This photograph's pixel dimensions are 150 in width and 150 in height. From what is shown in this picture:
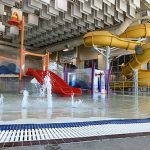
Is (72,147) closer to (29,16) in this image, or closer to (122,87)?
(29,16)

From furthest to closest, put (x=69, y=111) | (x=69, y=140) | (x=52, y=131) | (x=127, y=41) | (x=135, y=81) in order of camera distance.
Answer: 1. (x=135, y=81)
2. (x=127, y=41)
3. (x=69, y=111)
4. (x=52, y=131)
5. (x=69, y=140)

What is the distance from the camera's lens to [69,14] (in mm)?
13336

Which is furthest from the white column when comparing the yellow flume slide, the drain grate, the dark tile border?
the dark tile border

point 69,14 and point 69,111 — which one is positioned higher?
point 69,14

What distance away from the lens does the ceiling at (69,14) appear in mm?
11672

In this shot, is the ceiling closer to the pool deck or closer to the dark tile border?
the pool deck

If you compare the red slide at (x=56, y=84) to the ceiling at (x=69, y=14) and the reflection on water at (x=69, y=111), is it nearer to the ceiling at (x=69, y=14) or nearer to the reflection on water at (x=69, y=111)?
the ceiling at (x=69, y=14)

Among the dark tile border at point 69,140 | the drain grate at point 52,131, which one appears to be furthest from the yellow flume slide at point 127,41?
the dark tile border at point 69,140

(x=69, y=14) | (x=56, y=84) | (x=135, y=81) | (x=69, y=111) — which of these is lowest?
(x=69, y=111)

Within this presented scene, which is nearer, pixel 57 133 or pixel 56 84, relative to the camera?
pixel 57 133

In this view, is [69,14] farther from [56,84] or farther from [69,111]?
[69,111]

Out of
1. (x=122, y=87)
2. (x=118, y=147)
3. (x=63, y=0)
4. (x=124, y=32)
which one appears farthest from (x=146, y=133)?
(x=122, y=87)

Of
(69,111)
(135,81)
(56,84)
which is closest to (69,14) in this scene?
Answer: (56,84)

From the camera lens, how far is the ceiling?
38.3ft
